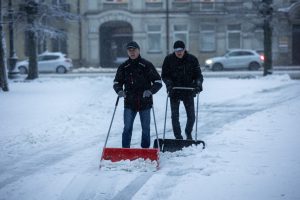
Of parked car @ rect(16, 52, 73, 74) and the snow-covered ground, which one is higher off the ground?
parked car @ rect(16, 52, 73, 74)

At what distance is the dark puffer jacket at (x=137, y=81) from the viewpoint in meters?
7.62

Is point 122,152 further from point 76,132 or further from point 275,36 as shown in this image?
point 275,36

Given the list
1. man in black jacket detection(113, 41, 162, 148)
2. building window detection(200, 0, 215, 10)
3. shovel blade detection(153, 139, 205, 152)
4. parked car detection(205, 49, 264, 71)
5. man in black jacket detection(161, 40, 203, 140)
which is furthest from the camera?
building window detection(200, 0, 215, 10)

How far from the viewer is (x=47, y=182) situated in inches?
257

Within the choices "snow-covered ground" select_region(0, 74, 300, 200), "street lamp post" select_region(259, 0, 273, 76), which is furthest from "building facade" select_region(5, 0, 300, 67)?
"snow-covered ground" select_region(0, 74, 300, 200)

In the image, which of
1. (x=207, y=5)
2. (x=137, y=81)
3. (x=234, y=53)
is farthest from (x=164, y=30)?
(x=137, y=81)

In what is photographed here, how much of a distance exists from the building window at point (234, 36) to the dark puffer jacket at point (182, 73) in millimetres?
30961

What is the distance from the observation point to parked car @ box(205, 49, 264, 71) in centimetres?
3297

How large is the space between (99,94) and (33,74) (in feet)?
28.1

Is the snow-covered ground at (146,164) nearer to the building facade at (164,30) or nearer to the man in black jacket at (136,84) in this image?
the man in black jacket at (136,84)

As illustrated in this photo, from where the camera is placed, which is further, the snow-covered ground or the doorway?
the doorway

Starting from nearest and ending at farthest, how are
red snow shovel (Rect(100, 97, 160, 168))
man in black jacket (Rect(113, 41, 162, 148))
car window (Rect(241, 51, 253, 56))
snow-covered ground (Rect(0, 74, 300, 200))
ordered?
snow-covered ground (Rect(0, 74, 300, 200)) < red snow shovel (Rect(100, 97, 160, 168)) < man in black jacket (Rect(113, 41, 162, 148)) < car window (Rect(241, 51, 253, 56))

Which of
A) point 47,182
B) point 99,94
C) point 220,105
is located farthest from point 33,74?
point 47,182

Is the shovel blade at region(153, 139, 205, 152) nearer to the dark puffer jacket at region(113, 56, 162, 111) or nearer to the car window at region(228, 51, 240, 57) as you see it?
the dark puffer jacket at region(113, 56, 162, 111)
